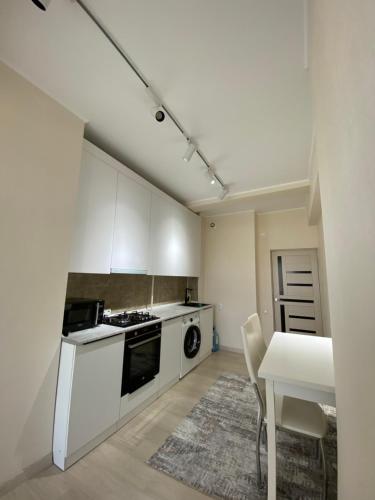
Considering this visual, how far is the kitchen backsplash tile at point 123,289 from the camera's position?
230cm

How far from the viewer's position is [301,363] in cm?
139

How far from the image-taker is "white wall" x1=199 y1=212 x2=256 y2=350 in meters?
3.99

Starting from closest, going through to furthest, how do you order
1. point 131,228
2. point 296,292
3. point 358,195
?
point 358,195 < point 131,228 < point 296,292

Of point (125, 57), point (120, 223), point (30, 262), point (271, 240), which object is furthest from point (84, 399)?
point (271, 240)

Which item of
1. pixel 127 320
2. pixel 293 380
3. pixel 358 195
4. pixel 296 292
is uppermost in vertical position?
pixel 358 195

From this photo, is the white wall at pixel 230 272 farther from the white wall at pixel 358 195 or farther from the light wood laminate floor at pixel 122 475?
the white wall at pixel 358 195

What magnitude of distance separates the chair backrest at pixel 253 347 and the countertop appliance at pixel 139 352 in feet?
3.61

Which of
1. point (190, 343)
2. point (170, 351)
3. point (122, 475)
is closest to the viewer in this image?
point (122, 475)

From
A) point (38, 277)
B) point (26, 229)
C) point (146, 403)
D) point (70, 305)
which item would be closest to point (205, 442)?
point (146, 403)

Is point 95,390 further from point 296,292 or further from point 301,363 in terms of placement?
point 296,292

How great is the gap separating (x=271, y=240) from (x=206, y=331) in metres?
2.20

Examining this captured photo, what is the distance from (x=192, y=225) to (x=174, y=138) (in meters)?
1.95

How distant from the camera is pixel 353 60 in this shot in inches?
17.6

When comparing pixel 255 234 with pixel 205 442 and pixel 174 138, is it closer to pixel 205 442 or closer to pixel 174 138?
pixel 174 138
